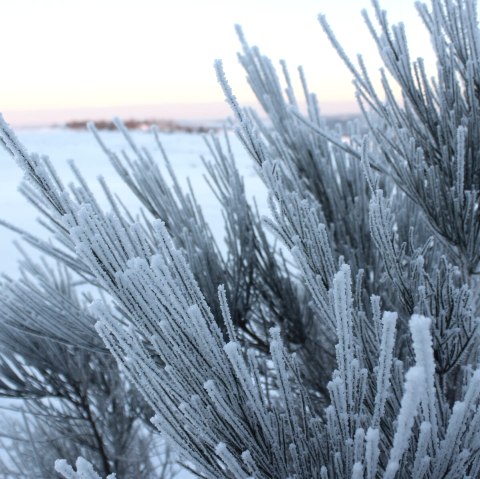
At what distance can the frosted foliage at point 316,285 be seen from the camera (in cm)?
69

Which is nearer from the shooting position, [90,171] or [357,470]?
[357,470]

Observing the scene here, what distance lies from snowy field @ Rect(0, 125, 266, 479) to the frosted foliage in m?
2.60

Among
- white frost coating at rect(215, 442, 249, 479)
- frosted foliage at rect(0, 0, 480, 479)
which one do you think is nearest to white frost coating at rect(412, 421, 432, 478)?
frosted foliage at rect(0, 0, 480, 479)

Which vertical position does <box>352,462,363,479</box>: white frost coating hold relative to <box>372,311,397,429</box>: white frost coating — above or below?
below

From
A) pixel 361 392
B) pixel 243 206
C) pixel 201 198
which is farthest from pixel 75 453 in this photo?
pixel 201 198

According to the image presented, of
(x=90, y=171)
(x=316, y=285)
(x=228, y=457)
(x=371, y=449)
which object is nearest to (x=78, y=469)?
(x=228, y=457)

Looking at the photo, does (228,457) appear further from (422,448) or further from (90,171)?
(90,171)

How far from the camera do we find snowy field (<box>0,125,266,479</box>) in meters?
7.92

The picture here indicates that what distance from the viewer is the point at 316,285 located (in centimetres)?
90

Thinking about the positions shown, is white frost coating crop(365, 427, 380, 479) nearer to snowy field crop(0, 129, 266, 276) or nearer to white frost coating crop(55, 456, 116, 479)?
white frost coating crop(55, 456, 116, 479)

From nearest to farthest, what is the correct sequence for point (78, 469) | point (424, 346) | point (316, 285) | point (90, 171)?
point (424, 346) → point (78, 469) → point (316, 285) → point (90, 171)

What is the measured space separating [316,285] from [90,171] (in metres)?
11.6

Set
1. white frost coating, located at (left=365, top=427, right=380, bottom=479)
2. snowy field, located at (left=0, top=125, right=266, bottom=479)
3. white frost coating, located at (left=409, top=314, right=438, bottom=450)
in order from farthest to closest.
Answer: snowy field, located at (left=0, top=125, right=266, bottom=479) < white frost coating, located at (left=365, top=427, right=380, bottom=479) < white frost coating, located at (left=409, top=314, right=438, bottom=450)

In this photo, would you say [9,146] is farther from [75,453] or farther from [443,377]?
[75,453]
